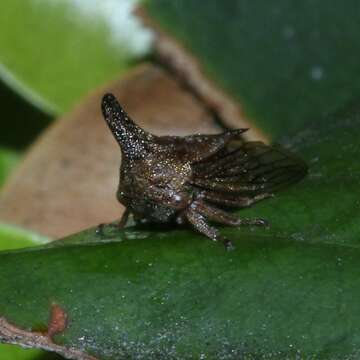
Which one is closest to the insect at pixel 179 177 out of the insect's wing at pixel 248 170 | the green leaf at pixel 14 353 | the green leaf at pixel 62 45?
the insect's wing at pixel 248 170

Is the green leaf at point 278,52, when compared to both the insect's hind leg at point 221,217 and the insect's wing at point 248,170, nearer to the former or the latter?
the insect's wing at point 248,170

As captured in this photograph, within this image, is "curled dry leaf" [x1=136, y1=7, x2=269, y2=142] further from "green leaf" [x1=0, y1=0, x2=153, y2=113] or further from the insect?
the insect

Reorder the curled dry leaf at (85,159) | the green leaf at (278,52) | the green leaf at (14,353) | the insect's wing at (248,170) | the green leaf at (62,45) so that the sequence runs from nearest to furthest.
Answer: the insect's wing at (248,170)
the green leaf at (14,353)
the curled dry leaf at (85,159)
the green leaf at (278,52)
the green leaf at (62,45)

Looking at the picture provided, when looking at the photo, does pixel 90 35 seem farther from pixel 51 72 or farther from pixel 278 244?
pixel 278 244

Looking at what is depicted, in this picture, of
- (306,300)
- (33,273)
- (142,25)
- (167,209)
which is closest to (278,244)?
(306,300)

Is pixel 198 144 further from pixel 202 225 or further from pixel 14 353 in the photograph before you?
pixel 14 353

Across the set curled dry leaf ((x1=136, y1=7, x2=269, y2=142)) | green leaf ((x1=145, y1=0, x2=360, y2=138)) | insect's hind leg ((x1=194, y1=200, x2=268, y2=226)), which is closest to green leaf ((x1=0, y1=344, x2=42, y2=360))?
insect's hind leg ((x1=194, y1=200, x2=268, y2=226))
